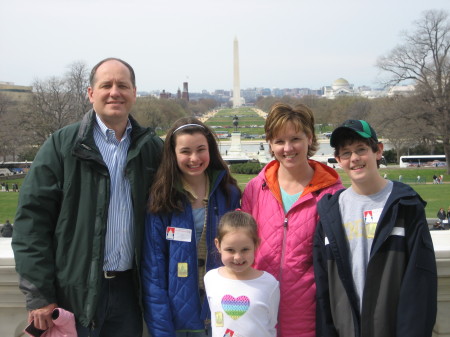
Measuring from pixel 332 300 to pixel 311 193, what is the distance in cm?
68

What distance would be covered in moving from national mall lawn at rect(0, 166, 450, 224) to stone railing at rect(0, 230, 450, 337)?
1644cm

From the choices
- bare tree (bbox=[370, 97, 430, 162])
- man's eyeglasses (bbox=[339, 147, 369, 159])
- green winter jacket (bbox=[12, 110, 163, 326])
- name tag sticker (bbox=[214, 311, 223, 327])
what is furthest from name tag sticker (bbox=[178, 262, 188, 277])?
bare tree (bbox=[370, 97, 430, 162])

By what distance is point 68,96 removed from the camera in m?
39.8

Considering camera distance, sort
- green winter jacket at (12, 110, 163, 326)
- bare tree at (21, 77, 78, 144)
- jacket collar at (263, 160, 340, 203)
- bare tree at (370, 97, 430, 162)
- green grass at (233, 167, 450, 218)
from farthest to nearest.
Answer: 1. bare tree at (21, 77, 78, 144)
2. bare tree at (370, 97, 430, 162)
3. green grass at (233, 167, 450, 218)
4. jacket collar at (263, 160, 340, 203)
5. green winter jacket at (12, 110, 163, 326)

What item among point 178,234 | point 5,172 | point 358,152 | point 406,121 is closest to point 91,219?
point 178,234

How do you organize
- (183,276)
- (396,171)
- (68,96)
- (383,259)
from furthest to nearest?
1. (68,96)
2. (396,171)
3. (183,276)
4. (383,259)

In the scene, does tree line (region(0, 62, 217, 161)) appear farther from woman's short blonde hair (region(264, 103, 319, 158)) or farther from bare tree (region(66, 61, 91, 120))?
woman's short blonde hair (region(264, 103, 319, 158))

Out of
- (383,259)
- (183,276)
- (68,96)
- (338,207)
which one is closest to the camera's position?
(383,259)

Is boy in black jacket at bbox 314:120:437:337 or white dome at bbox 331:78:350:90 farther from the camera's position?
white dome at bbox 331:78:350:90

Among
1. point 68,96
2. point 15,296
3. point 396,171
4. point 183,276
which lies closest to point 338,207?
point 183,276

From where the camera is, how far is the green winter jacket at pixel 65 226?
Answer: 3033 mm

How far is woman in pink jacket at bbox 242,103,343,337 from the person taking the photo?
3.13m

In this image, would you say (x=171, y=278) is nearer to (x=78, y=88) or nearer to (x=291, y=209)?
→ (x=291, y=209)

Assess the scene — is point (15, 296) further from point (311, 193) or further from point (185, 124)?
point (311, 193)
